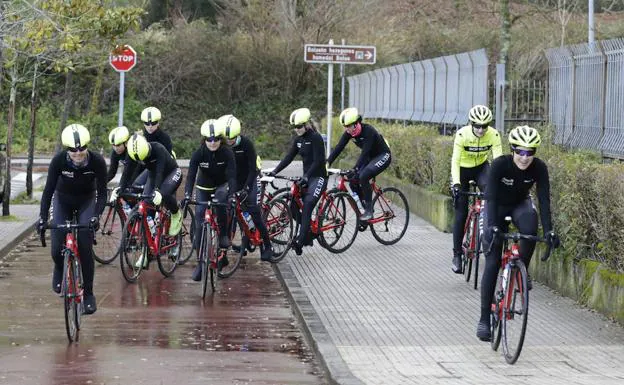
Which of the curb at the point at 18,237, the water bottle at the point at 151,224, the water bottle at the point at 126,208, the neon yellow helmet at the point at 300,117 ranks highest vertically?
the neon yellow helmet at the point at 300,117

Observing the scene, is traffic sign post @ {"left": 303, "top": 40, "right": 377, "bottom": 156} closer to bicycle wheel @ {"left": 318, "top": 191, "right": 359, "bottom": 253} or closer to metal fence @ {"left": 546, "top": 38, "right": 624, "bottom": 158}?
metal fence @ {"left": 546, "top": 38, "right": 624, "bottom": 158}

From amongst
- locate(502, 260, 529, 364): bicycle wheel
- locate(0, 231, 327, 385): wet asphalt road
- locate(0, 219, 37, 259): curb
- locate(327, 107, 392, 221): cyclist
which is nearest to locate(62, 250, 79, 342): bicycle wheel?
locate(0, 231, 327, 385): wet asphalt road

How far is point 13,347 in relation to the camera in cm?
1021

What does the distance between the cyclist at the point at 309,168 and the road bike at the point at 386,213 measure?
115 centimetres

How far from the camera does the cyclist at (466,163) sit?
1411 centimetres

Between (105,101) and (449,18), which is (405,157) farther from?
(449,18)

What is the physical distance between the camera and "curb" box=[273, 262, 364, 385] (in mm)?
8859

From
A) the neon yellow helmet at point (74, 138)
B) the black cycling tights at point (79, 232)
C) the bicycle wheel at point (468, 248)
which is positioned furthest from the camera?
the bicycle wheel at point (468, 248)

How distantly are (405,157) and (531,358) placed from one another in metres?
14.3

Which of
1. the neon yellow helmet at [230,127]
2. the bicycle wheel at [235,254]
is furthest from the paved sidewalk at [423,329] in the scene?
the neon yellow helmet at [230,127]

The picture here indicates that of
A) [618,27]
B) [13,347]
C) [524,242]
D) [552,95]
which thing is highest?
[618,27]

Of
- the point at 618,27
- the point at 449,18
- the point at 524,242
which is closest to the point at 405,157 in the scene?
the point at 524,242

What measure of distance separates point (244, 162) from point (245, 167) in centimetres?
6

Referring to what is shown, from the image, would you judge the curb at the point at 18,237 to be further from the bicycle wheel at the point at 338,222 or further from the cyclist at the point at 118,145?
the bicycle wheel at the point at 338,222
